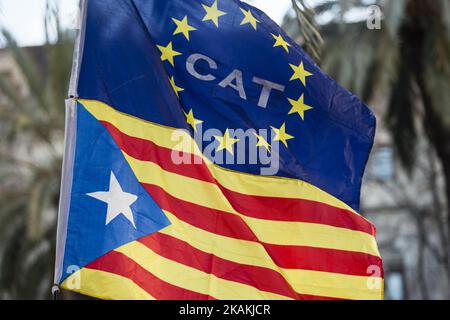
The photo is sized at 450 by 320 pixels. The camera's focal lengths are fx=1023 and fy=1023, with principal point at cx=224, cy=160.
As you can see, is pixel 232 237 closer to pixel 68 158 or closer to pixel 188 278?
pixel 188 278

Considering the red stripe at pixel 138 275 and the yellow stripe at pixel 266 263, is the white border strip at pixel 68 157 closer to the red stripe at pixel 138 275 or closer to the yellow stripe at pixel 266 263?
the red stripe at pixel 138 275

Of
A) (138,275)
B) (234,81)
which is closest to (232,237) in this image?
(138,275)

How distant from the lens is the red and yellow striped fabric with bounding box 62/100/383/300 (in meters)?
6.62

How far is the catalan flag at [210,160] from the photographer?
6586 millimetres

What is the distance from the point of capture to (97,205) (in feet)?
21.3

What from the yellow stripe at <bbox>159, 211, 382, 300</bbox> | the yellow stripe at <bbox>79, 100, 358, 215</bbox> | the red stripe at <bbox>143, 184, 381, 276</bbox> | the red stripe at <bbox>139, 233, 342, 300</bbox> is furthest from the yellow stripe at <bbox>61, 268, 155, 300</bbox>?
the yellow stripe at <bbox>79, 100, 358, 215</bbox>

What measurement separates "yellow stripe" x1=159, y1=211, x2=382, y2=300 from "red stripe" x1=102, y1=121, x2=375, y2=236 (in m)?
0.29

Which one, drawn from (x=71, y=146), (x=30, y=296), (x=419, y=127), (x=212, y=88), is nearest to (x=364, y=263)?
(x=212, y=88)

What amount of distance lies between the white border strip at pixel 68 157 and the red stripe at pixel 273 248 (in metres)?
0.54

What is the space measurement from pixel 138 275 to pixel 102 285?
0.83 ft

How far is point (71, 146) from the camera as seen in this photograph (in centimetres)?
664

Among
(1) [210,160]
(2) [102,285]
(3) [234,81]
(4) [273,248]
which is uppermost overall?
(3) [234,81]
